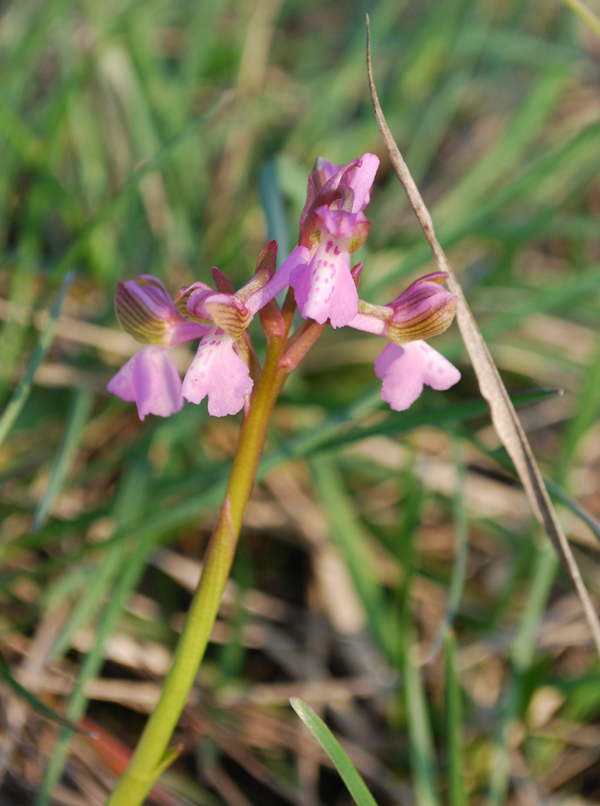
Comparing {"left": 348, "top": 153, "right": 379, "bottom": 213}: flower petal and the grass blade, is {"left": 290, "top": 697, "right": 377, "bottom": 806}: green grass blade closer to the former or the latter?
the grass blade

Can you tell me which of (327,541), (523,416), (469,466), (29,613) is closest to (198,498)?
(29,613)

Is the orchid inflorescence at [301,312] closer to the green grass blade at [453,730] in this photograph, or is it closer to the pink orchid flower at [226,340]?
the pink orchid flower at [226,340]

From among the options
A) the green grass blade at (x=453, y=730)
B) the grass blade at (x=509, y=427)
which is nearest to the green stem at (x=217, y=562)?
the grass blade at (x=509, y=427)

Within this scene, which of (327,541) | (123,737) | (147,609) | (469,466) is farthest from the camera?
(469,466)

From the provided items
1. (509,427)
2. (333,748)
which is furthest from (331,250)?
(333,748)

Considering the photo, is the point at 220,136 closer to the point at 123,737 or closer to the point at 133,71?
the point at 133,71

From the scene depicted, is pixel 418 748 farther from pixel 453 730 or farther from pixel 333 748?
pixel 333 748

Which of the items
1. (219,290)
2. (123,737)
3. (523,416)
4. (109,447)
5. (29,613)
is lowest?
(123,737)
